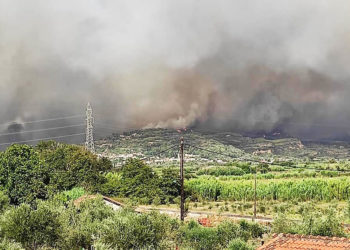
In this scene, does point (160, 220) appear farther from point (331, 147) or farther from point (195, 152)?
point (331, 147)

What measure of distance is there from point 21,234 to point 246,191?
48115 millimetres

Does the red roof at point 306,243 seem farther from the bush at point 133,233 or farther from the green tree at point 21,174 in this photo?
the green tree at point 21,174

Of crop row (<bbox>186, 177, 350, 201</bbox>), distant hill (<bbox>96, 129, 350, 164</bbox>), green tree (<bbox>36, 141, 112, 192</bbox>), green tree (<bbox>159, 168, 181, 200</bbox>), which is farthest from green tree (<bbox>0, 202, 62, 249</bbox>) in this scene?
distant hill (<bbox>96, 129, 350, 164</bbox>)

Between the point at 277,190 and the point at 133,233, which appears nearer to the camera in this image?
the point at 133,233

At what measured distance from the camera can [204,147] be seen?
541ft

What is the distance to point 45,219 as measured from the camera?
1181 inches

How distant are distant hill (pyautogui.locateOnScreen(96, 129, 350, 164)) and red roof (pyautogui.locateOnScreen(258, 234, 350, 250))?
137 m

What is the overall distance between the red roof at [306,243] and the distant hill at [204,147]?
137 m

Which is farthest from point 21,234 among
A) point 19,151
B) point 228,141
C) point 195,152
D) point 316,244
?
point 228,141

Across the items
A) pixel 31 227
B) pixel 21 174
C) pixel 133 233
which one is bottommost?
pixel 31 227

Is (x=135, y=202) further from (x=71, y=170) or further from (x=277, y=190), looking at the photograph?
(x=277, y=190)

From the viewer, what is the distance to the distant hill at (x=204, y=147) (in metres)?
169

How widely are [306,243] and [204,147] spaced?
143 meters

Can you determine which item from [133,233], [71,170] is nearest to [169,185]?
[71,170]
